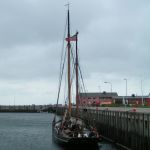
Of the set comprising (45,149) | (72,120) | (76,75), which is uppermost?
(76,75)

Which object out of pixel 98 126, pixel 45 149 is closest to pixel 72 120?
pixel 45 149

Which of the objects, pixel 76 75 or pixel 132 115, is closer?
pixel 132 115

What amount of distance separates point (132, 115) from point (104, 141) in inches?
575

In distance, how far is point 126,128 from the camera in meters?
57.5

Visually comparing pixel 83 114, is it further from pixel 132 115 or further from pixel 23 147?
pixel 132 115

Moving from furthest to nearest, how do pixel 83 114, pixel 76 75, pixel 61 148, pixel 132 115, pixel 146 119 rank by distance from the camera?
pixel 83 114
pixel 76 75
pixel 61 148
pixel 132 115
pixel 146 119

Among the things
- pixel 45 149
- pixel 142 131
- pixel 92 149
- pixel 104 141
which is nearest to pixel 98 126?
pixel 104 141

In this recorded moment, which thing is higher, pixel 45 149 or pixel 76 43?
pixel 76 43

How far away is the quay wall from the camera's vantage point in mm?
48500

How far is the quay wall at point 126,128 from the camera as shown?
48.5m

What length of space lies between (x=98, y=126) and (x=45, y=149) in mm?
17473

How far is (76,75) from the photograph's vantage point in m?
70.6

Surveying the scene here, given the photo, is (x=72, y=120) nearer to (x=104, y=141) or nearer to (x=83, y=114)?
(x=104, y=141)

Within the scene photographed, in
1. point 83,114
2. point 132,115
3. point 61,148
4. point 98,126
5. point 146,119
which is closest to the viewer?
point 146,119
